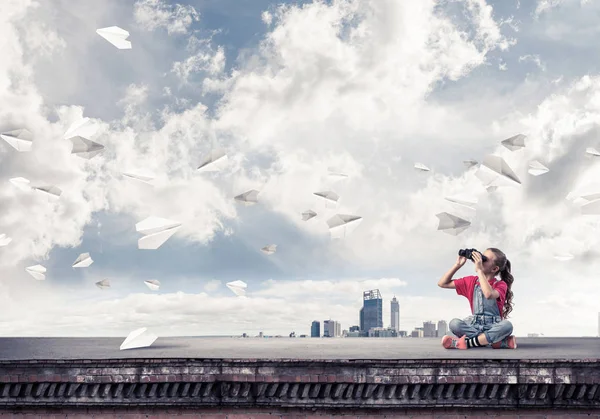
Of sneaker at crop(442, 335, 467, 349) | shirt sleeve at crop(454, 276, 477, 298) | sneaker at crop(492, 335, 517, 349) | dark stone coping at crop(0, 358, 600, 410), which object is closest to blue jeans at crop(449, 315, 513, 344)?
sneaker at crop(442, 335, 467, 349)

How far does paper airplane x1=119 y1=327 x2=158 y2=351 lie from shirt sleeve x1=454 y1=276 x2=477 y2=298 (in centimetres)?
598

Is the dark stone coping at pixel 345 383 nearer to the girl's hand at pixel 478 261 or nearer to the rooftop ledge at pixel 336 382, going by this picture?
the rooftop ledge at pixel 336 382

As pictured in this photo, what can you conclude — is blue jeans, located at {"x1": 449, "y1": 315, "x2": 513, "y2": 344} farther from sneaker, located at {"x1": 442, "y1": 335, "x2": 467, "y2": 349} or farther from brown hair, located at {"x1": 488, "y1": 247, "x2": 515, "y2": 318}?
brown hair, located at {"x1": 488, "y1": 247, "x2": 515, "y2": 318}

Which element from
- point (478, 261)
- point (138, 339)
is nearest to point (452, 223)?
point (478, 261)

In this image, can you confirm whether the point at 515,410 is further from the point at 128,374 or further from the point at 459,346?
the point at 128,374

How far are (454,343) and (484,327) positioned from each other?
71cm

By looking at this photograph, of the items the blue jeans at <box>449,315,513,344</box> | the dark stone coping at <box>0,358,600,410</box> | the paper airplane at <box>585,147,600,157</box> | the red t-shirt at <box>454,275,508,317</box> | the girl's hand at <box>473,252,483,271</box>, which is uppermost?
the paper airplane at <box>585,147,600,157</box>

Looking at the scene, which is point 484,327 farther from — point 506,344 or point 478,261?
point 478,261

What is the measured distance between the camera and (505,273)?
1163 centimetres

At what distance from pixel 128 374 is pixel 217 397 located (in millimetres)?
1417

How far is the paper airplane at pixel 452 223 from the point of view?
11.8 metres

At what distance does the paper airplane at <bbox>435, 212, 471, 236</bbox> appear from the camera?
464 inches

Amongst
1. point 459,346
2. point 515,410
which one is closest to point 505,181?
point 459,346

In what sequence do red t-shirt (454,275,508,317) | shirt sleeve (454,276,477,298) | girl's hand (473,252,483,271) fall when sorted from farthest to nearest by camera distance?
shirt sleeve (454,276,477,298) < red t-shirt (454,275,508,317) < girl's hand (473,252,483,271)
